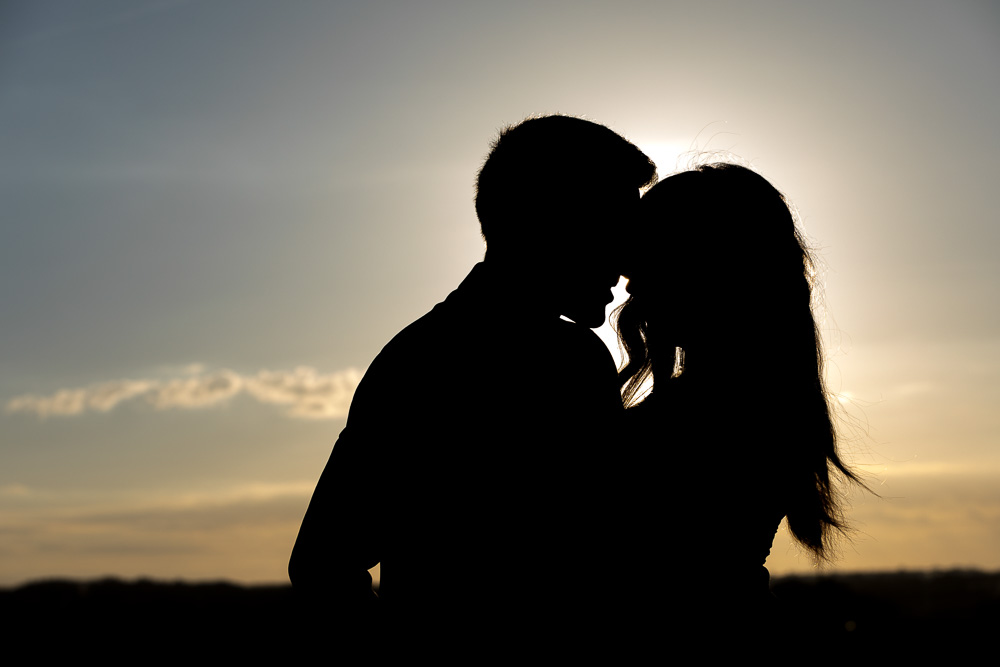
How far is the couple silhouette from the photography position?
2848 mm

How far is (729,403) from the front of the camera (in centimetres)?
455

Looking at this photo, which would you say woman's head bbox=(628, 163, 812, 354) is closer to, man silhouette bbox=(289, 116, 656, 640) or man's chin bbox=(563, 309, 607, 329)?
man's chin bbox=(563, 309, 607, 329)

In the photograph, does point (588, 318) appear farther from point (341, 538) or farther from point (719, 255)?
point (341, 538)

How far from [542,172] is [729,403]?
1825mm

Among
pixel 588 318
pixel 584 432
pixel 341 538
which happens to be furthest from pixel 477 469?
pixel 588 318

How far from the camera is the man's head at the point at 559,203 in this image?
3449 mm

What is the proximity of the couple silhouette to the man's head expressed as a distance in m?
0.01

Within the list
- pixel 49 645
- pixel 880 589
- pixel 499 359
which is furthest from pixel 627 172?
pixel 880 589

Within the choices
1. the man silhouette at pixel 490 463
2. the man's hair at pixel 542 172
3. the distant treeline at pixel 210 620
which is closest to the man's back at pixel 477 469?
the man silhouette at pixel 490 463

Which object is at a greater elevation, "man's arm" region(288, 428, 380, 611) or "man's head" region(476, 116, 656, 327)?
"man's head" region(476, 116, 656, 327)

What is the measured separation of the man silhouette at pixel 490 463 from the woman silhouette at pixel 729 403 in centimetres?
124

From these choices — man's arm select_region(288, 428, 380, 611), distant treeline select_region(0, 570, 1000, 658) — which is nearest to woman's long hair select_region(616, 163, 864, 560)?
man's arm select_region(288, 428, 380, 611)

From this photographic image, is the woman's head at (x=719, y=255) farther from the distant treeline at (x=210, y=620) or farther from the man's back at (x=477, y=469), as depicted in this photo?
the distant treeline at (x=210, y=620)

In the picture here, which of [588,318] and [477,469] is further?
[588,318]
